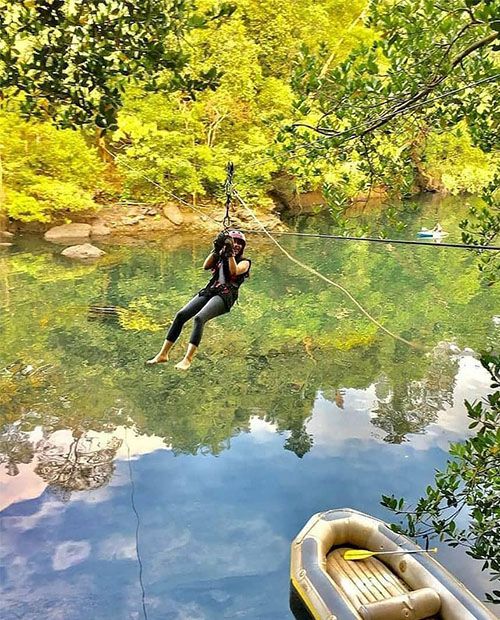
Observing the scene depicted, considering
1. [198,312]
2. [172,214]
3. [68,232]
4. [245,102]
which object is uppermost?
[245,102]

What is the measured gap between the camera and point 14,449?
26.5 feet

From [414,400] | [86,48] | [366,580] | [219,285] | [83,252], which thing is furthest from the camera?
[83,252]

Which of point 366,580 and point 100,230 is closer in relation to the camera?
point 366,580

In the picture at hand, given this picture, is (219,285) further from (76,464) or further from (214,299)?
(76,464)

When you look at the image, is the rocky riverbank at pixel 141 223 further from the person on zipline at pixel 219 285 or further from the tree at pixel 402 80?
the tree at pixel 402 80

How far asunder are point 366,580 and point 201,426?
3.89m

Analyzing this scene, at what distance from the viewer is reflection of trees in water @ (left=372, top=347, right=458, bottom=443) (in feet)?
29.7

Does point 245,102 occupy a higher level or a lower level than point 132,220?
higher

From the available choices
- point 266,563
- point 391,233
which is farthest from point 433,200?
point 266,563

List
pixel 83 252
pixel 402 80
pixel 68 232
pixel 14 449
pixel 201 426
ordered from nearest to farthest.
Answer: pixel 402 80 → pixel 14 449 → pixel 201 426 → pixel 83 252 → pixel 68 232

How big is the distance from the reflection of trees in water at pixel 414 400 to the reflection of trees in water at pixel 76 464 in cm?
394

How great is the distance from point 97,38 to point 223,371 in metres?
8.39

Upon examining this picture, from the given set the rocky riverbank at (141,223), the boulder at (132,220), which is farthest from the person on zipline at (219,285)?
the boulder at (132,220)

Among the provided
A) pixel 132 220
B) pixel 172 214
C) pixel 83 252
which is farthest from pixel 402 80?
pixel 172 214
